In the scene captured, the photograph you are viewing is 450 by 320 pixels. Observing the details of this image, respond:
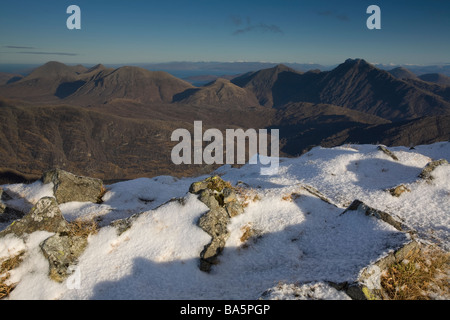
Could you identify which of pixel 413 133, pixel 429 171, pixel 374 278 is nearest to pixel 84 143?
pixel 429 171

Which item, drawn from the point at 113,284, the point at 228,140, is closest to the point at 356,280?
the point at 113,284

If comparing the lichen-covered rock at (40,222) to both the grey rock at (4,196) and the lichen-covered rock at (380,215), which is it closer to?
the grey rock at (4,196)

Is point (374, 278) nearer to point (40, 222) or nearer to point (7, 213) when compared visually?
point (40, 222)

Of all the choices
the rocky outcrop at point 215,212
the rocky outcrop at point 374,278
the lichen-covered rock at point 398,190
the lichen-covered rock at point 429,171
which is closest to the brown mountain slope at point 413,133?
the lichen-covered rock at point 429,171

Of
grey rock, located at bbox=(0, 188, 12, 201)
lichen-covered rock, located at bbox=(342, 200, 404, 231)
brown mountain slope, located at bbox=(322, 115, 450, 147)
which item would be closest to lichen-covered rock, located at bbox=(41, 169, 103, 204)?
grey rock, located at bbox=(0, 188, 12, 201)

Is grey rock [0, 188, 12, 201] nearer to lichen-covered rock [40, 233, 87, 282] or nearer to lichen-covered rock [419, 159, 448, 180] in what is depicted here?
lichen-covered rock [40, 233, 87, 282]
